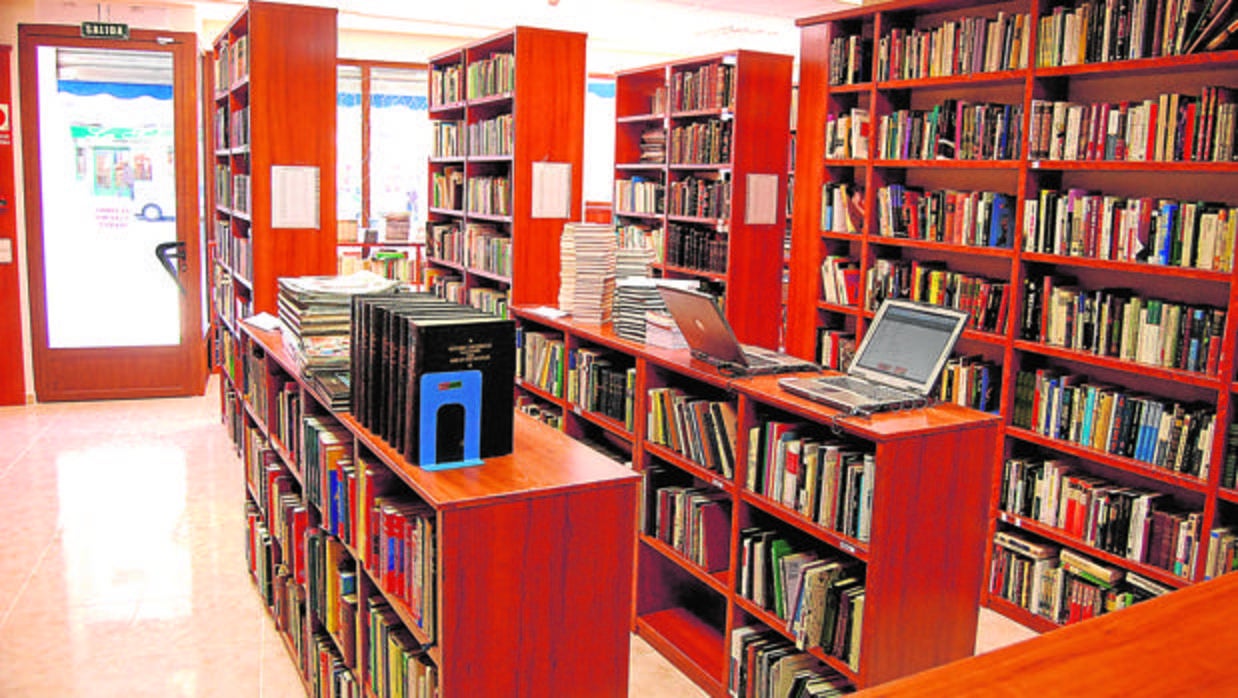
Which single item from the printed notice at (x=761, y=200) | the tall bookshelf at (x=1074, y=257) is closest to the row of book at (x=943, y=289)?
the tall bookshelf at (x=1074, y=257)

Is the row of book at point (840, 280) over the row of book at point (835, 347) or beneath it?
over

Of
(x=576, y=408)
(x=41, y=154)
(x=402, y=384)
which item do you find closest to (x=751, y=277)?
(x=576, y=408)

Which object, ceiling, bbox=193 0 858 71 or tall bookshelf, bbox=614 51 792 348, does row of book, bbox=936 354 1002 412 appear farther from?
ceiling, bbox=193 0 858 71

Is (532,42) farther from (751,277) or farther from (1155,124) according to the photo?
(1155,124)

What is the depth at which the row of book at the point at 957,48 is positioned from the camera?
4.35 m

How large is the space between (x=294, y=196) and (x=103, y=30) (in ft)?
9.65

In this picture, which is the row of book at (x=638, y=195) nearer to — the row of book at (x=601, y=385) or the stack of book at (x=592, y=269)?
the stack of book at (x=592, y=269)

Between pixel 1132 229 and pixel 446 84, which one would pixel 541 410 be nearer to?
pixel 1132 229

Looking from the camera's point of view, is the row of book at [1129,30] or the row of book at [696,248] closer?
the row of book at [1129,30]

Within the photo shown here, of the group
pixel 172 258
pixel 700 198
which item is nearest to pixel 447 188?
pixel 700 198

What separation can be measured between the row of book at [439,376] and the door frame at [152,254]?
19.8ft

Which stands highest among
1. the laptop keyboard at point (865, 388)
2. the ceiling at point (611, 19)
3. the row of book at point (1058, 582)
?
the ceiling at point (611, 19)

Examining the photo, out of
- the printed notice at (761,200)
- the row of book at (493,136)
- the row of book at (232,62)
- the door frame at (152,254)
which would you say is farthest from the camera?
the door frame at (152,254)

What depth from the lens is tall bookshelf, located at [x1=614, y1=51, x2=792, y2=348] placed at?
6.93 meters
